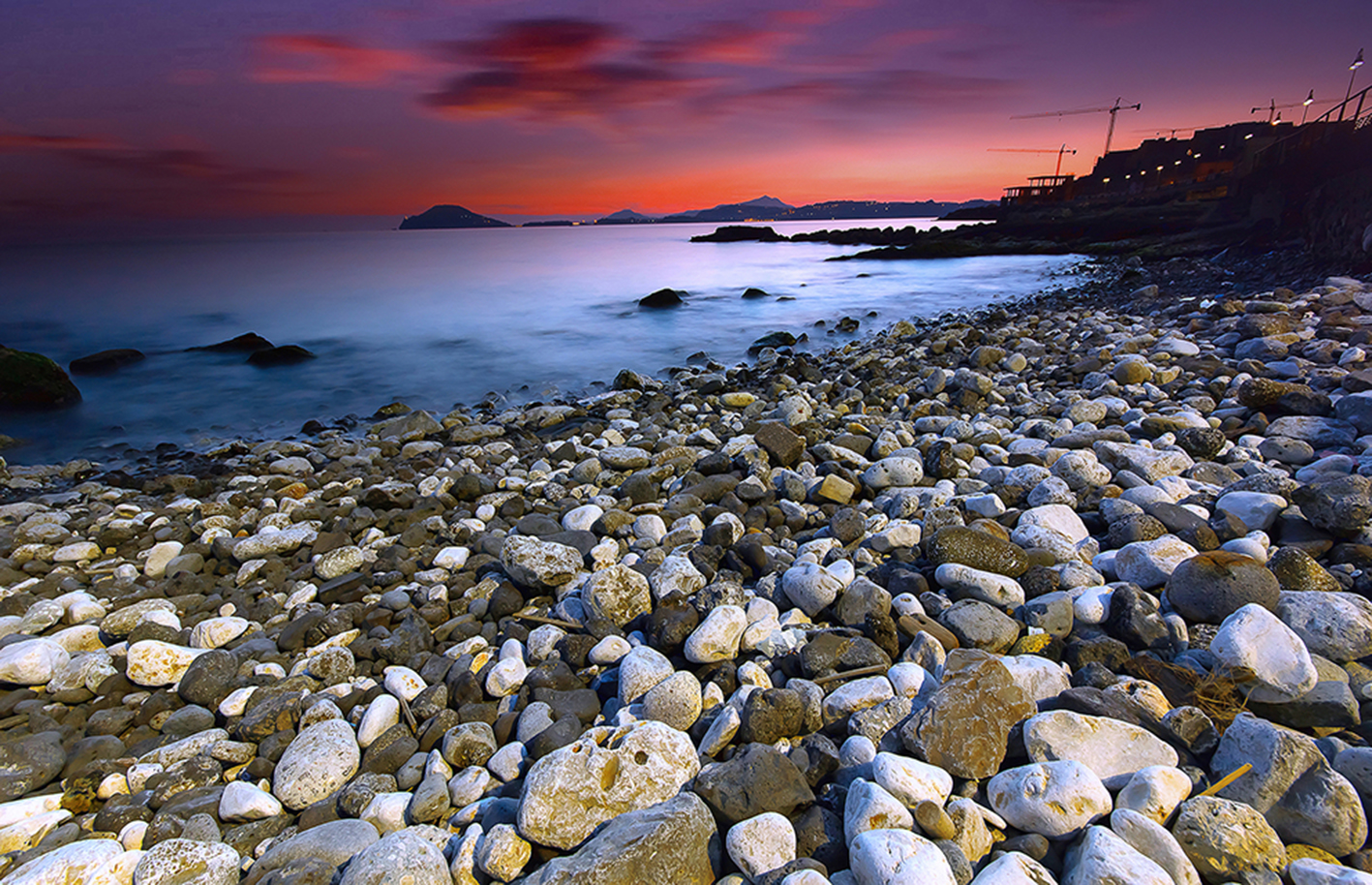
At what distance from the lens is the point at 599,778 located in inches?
63.7

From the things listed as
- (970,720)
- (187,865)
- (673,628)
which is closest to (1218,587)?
(970,720)

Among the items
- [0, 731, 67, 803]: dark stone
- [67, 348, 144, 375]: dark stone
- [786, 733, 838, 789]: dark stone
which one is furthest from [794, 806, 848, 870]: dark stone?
[67, 348, 144, 375]: dark stone

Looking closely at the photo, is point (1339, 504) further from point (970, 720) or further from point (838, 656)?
point (838, 656)

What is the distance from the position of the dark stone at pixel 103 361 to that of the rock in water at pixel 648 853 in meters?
14.2

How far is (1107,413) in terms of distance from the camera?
14.6 ft

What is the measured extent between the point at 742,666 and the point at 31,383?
11549mm

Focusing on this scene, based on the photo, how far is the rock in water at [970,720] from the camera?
1566mm

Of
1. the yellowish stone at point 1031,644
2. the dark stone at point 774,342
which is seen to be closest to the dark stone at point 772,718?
the yellowish stone at point 1031,644

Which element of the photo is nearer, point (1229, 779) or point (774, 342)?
point (1229, 779)

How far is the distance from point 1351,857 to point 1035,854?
24.7 inches

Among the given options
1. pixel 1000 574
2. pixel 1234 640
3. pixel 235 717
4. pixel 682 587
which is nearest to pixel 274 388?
pixel 235 717

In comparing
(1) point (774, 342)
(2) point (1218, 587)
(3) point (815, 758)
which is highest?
(2) point (1218, 587)

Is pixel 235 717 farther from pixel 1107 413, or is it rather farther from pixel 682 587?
pixel 1107 413

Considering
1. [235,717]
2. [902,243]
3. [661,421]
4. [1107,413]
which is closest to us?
[235,717]
